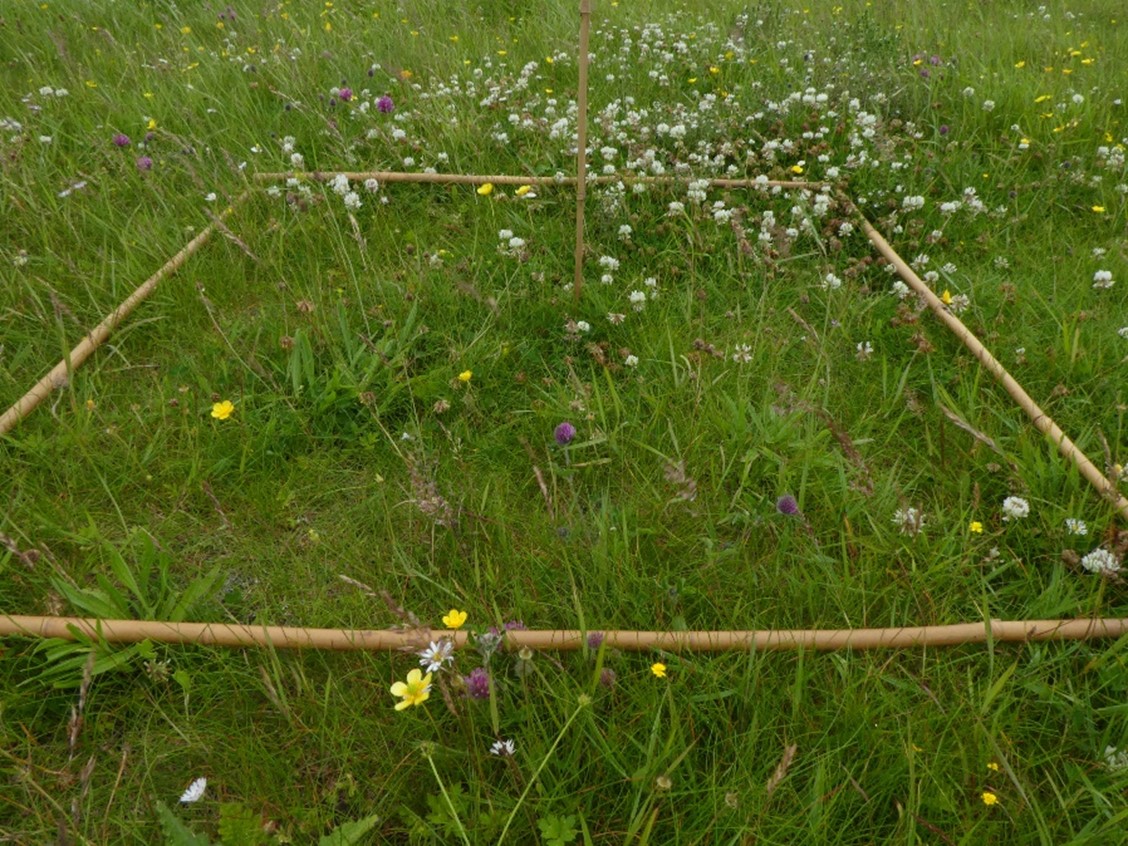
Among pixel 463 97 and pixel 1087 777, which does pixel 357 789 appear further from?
pixel 463 97

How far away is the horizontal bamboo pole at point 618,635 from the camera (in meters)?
1.76

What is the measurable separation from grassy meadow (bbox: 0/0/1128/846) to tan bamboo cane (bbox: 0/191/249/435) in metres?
0.06

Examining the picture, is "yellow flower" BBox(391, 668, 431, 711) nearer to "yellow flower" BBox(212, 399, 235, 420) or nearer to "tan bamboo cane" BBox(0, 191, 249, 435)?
"yellow flower" BBox(212, 399, 235, 420)

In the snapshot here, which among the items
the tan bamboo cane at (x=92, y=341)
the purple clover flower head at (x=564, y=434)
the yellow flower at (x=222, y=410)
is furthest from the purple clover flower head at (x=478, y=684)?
the tan bamboo cane at (x=92, y=341)

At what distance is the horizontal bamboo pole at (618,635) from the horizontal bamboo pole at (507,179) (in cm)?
223

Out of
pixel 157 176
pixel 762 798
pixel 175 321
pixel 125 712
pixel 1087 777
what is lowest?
pixel 1087 777

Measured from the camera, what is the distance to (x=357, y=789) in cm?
162

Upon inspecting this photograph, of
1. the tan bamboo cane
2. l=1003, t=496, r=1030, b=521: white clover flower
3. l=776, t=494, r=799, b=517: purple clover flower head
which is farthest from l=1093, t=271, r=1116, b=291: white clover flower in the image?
the tan bamboo cane

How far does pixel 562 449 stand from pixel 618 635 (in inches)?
28.7

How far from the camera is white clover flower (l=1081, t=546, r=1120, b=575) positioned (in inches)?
73.0

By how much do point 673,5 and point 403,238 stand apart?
3.85m

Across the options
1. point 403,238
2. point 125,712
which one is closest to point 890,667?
point 125,712

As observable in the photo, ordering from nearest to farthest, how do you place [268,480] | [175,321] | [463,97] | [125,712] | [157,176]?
1. [125,712]
2. [268,480]
3. [175,321]
4. [157,176]
5. [463,97]

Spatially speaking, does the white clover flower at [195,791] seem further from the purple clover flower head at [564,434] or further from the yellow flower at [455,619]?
the purple clover flower head at [564,434]
